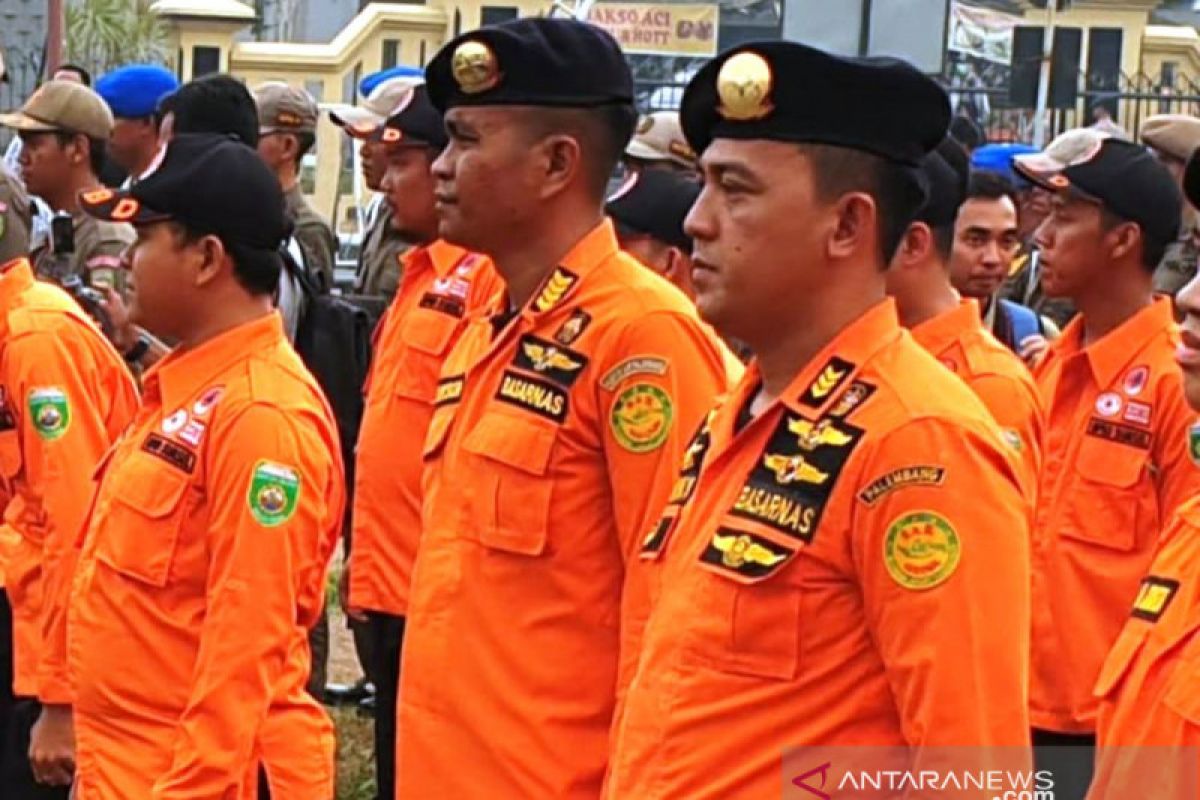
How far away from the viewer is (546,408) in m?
4.46

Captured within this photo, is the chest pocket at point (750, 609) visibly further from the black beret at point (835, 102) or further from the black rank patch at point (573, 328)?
the black rank patch at point (573, 328)

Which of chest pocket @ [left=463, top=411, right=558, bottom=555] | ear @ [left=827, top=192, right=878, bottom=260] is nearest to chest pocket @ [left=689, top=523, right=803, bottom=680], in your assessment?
ear @ [left=827, top=192, right=878, bottom=260]

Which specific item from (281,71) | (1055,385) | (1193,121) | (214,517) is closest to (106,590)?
(214,517)

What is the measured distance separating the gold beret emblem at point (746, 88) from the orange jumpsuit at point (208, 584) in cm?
154

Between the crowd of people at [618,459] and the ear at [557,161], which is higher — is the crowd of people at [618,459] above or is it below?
below

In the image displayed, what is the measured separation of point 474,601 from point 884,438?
4.00 ft

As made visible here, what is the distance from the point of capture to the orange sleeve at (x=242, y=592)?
485 centimetres

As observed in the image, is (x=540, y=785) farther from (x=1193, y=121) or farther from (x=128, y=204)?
(x=1193, y=121)

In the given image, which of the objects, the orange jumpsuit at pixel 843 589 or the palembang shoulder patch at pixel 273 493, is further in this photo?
the palembang shoulder patch at pixel 273 493

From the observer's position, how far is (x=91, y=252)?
8.09m

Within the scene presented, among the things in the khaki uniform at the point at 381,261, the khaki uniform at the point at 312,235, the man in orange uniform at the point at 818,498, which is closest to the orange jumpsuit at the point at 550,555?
the man in orange uniform at the point at 818,498

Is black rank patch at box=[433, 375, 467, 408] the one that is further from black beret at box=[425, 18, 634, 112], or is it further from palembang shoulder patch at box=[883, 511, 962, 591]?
palembang shoulder patch at box=[883, 511, 962, 591]

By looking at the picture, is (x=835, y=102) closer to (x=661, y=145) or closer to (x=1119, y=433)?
(x=1119, y=433)

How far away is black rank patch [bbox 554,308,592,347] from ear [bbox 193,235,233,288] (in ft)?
3.19
